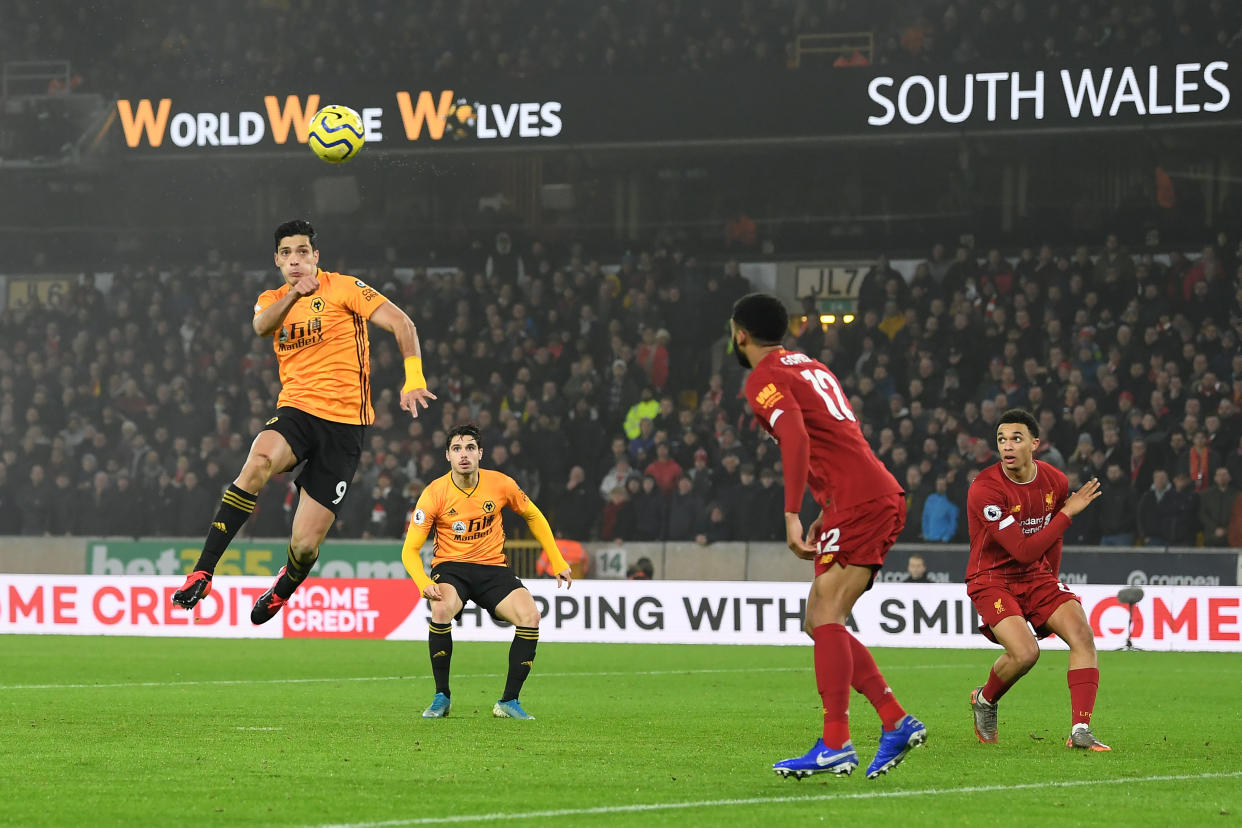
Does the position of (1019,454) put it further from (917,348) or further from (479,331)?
(479,331)

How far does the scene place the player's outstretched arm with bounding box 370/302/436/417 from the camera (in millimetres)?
8805

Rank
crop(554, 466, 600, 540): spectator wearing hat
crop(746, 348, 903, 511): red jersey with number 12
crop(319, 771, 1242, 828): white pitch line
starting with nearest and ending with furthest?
crop(319, 771, 1242, 828): white pitch line
crop(746, 348, 903, 511): red jersey with number 12
crop(554, 466, 600, 540): spectator wearing hat

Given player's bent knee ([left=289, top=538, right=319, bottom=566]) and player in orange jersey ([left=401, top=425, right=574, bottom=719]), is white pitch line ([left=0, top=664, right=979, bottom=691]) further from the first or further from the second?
player's bent knee ([left=289, top=538, right=319, bottom=566])

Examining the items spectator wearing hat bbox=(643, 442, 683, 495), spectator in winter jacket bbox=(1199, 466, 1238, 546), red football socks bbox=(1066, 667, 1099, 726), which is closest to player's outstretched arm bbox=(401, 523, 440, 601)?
red football socks bbox=(1066, 667, 1099, 726)

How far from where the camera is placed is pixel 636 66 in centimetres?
2641

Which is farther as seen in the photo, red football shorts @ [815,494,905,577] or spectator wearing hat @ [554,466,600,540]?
spectator wearing hat @ [554,466,600,540]

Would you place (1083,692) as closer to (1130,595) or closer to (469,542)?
(469,542)

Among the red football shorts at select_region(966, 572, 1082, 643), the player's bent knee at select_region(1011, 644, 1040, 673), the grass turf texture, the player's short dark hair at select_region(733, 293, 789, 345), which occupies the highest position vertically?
the player's short dark hair at select_region(733, 293, 789, 345)

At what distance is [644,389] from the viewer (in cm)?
2511

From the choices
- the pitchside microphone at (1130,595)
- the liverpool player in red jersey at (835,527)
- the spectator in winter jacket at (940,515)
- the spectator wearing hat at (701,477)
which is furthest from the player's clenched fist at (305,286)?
the spectator wearing hat at (701,477)

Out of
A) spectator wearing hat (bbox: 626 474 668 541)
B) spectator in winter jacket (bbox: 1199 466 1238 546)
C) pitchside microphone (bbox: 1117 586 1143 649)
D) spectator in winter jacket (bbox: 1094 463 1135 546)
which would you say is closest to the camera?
pitchside microphone (bbox: 1117 586 1143 649)

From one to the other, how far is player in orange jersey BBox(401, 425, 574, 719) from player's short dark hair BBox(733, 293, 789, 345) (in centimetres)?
443

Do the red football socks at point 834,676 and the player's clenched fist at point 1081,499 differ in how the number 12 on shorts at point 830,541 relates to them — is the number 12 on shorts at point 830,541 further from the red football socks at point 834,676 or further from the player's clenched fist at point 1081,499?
the player's clenched fist at point 1081,499

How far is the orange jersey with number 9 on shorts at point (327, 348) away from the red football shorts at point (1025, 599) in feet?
11.4
